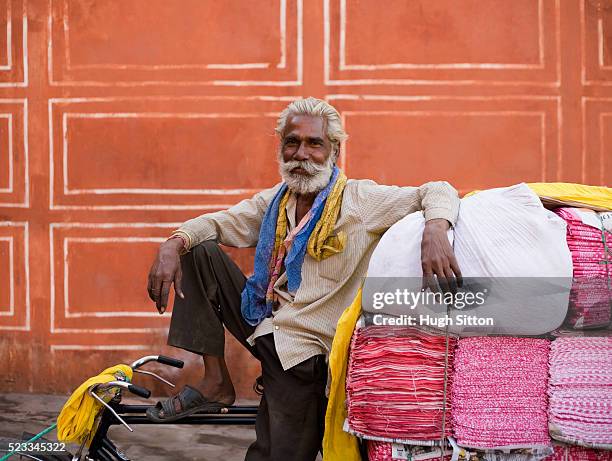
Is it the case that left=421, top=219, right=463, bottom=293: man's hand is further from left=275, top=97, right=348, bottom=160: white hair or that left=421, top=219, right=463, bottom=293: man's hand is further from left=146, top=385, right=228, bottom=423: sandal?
left=146, top=385, right=228, bottom=423: sandal

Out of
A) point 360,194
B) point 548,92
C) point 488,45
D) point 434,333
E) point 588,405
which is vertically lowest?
point 588,405

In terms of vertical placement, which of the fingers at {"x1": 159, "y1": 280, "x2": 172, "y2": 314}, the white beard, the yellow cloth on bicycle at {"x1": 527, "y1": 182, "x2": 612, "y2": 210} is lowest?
the fingers at {"x1": 159, "y1": 280, "x2": 172, "y2": 314}

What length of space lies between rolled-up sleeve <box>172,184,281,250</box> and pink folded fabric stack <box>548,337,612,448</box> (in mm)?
1245

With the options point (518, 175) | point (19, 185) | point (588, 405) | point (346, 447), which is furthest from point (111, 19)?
point (588, 405)

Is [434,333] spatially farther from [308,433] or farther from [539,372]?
[308,433]

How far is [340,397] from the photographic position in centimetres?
231

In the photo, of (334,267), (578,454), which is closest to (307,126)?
(334,267)

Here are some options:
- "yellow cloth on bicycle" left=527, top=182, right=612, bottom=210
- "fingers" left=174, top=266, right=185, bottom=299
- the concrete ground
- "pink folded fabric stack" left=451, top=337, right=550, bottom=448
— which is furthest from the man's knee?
the concrete ground

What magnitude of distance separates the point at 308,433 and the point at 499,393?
0.74 meters

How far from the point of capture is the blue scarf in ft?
8.72

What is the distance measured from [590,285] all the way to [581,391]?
0.29 metres

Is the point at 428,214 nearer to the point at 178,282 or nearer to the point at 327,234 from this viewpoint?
the point at 327,234

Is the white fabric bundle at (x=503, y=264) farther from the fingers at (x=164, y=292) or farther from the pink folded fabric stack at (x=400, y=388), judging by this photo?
the fingers at (x=164, y=292)

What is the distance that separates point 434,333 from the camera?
7.12 feet
